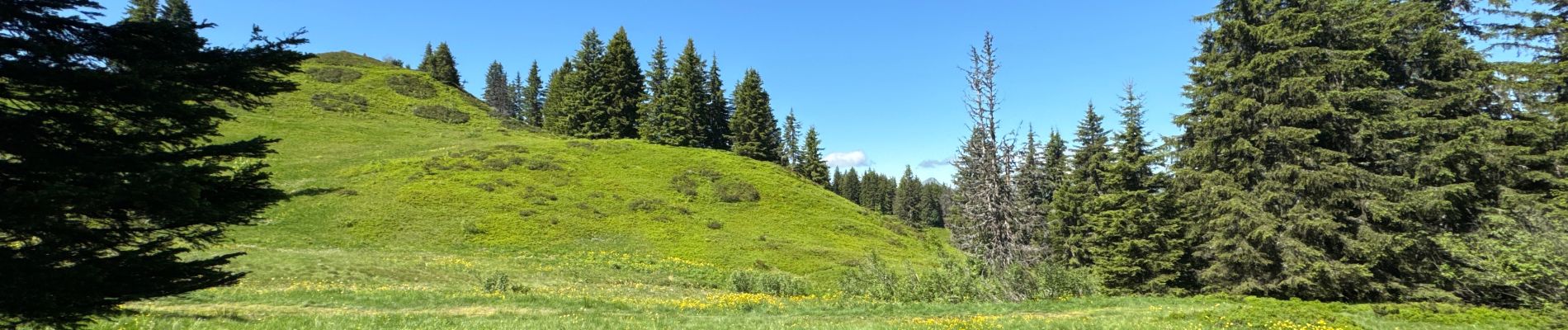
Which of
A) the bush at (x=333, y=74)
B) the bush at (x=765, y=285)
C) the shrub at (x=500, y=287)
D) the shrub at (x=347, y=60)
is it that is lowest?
the bush at (x=765, y=285)

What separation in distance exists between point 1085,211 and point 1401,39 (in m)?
16.1

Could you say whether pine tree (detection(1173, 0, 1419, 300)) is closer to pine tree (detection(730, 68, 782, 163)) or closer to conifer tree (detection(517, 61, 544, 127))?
pine tree (detection(730, 68, 782, 163))

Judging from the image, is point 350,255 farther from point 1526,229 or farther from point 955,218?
point 1526,229

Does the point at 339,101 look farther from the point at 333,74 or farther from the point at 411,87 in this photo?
the point at 333,74

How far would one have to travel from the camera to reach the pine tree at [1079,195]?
35.6 m

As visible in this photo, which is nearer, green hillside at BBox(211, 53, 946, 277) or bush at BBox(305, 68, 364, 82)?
green hillside at BBox(211, 53, 946, 277)

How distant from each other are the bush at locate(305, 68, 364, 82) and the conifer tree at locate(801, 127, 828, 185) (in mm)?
60966

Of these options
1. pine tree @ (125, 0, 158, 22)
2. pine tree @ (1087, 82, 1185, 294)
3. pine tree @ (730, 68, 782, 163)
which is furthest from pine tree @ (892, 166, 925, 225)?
pine tree @ (125, 0, 158, 22)

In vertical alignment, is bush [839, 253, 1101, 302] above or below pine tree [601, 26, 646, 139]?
A: below

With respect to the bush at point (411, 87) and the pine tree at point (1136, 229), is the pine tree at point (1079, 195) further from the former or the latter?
the bush at point (411, 87)

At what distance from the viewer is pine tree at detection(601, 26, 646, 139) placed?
6975 centimetres

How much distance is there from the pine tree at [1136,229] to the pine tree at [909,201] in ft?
286

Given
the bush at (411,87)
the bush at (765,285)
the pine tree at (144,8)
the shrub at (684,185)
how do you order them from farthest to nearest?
the bush at (411,87) → the pine tree at (144,8) → the shrub at (684,185) → the bush at (765,285)

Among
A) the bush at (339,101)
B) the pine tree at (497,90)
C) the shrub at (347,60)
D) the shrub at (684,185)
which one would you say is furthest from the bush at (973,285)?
the pine tree at (497,90)
